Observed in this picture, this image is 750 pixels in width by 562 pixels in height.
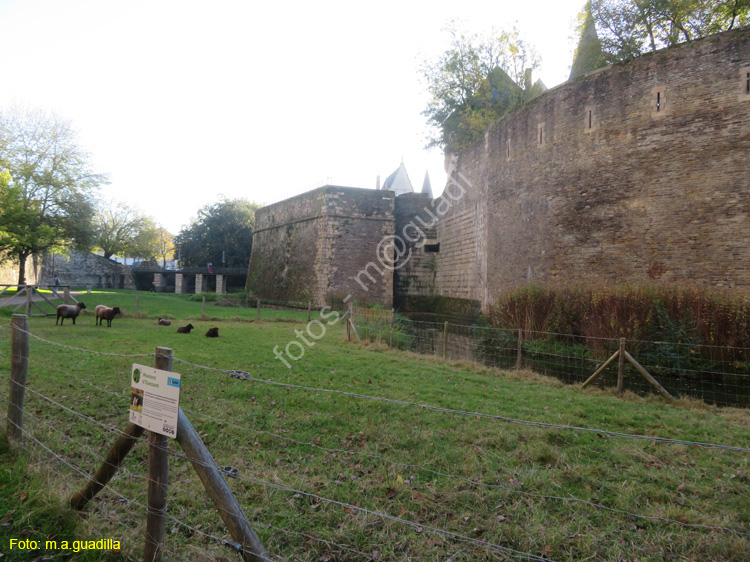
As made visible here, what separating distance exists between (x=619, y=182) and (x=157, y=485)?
13.8 m

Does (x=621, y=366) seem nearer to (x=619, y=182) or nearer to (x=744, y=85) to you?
(x=619, y=182)

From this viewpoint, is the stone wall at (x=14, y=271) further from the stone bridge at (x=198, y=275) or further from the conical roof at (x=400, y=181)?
the conical roof at (x=400, y=181)

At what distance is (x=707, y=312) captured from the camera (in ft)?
33.5

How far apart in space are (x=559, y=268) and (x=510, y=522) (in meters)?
12.4

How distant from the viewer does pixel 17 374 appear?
3.56m

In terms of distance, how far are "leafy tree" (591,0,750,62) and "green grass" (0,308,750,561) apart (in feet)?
47.8

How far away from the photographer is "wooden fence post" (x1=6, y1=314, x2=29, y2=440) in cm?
357

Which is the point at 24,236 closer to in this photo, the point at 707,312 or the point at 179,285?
the point at 179,285

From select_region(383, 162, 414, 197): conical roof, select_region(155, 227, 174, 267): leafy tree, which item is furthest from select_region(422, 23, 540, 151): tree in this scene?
select_region(155, 227, 174, 267): leafy tree

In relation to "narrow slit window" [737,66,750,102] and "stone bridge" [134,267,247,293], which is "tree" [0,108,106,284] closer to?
Answer: "stone bridge" [134,267,247,293]

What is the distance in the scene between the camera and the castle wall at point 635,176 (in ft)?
35.9

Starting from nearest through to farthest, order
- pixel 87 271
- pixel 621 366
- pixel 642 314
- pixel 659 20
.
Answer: pixel 621 366 < pixel 642 314 < pixel 659 20 < pixel 87 271

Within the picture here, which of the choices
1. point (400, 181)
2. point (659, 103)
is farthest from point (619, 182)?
point (400, 181)

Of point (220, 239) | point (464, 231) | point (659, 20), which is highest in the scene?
point (659, 20)
